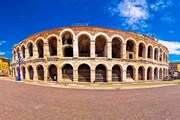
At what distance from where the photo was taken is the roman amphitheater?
2366 centimetres

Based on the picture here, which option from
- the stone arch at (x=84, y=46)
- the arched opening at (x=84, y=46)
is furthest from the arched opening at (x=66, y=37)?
the arched opening at (x=84, y=46)

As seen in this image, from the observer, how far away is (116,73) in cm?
2583

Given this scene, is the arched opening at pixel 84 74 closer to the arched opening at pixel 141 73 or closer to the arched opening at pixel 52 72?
the arched opening at pixel 52 72

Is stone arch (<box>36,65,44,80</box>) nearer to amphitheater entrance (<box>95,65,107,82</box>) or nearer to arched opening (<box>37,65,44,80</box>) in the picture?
arched opening (<box>37,65,44,80</box>)

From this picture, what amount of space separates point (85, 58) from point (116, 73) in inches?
284

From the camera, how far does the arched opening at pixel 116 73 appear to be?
83.8 ft

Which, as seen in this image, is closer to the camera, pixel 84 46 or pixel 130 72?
pixel 130 72

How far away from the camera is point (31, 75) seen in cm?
2870

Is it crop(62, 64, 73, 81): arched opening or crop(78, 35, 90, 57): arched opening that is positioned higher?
crop(78, 35, 90, 57): arched opening

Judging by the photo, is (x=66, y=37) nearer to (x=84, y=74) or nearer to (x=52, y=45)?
(x=52, y=45)

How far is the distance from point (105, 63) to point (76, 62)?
211 inches

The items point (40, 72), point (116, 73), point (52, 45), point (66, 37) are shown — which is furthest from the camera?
point (52, 45)

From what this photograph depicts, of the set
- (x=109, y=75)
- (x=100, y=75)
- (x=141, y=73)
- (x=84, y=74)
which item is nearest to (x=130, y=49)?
(x=141, y=73)

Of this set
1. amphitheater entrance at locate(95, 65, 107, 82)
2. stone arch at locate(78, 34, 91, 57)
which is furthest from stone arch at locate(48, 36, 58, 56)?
amphitheater entrance at locate(95, 65, 107, 82)
